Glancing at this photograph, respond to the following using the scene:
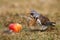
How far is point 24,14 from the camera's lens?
1055cm

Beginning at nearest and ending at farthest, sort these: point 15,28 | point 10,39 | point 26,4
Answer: point 10,39 < point 15,28 < point 26,4

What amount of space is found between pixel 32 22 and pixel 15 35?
0.90 meters

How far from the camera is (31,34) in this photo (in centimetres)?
726

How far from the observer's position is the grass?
7.09 m

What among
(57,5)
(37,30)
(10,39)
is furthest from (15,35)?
(57,5)

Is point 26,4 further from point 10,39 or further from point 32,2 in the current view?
point 10,39

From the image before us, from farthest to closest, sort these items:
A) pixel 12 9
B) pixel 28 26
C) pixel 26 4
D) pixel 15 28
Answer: pixel 26 4
pixel 12 9
pixel 28 26
pixel 15 28

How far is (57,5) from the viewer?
12594 mm

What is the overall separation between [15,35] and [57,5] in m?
5.77

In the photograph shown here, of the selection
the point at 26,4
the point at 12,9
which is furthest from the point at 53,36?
the point at 26,4

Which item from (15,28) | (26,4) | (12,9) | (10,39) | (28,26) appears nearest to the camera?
(10,39)

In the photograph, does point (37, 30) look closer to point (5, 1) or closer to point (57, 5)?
point (57, 5)

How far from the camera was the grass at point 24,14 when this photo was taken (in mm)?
7094

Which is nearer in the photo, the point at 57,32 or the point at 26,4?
the point at 57,32
